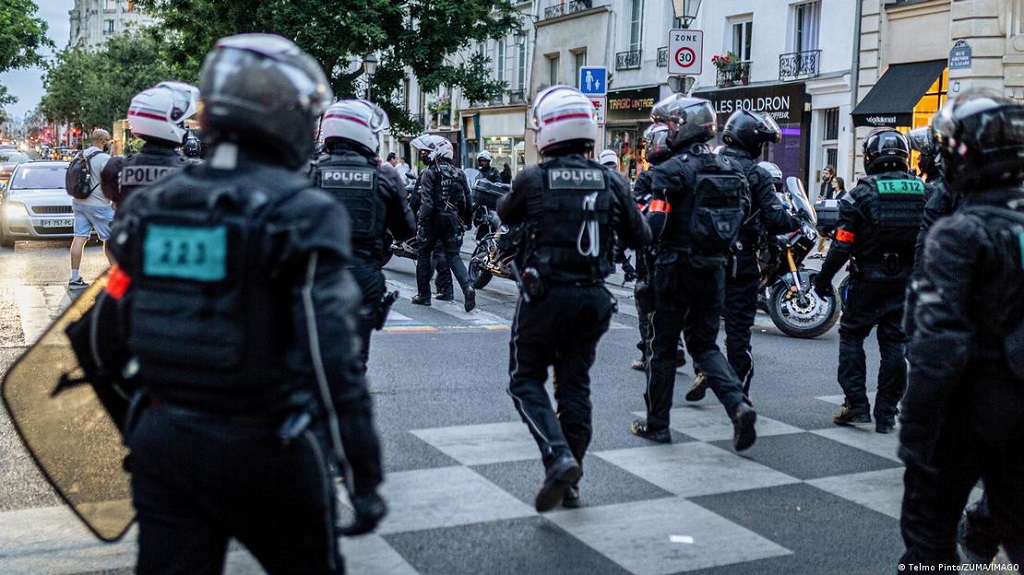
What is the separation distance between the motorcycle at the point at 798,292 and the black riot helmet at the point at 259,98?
904 centimetres

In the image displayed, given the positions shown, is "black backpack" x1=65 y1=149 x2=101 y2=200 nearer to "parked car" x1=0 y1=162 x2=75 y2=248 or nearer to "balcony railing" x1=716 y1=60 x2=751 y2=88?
"parked car" x1=0 y1=162 x2=75 y2=248

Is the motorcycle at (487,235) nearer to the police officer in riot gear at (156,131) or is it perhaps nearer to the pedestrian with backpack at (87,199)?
the pedestrian with backpack at (87,199)

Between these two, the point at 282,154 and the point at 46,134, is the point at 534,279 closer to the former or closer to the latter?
the point at 282,154

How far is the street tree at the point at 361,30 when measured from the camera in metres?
28.6

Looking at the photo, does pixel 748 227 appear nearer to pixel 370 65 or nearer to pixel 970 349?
pixel 970 349

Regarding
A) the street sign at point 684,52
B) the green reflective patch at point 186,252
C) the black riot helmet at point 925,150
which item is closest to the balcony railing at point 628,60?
the street sign at point 684,52

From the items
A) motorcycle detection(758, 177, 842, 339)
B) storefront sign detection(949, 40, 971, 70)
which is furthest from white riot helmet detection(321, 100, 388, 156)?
storefront sign detection(949, 40, 971, 70)

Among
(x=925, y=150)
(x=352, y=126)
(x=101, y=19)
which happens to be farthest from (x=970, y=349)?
(x=101, y=19)

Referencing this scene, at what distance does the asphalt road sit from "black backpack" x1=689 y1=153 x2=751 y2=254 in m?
1.17

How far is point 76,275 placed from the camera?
13.9m

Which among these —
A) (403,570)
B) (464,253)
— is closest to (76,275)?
(464,253)

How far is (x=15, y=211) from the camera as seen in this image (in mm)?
19406

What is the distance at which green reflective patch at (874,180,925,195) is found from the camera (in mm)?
7082

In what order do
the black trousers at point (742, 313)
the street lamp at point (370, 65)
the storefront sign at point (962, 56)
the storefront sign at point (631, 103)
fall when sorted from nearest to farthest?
the black trousers at point (742, 313) < the storefront sign at point (962, 56) < the street lamp at point (370, 65) < the storefront sign at point (631, 103)
